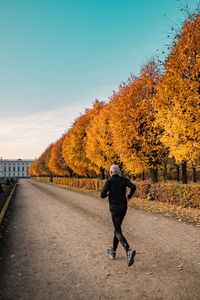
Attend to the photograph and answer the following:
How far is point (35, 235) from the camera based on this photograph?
37.1 feet

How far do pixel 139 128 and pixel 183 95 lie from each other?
789 centimetres

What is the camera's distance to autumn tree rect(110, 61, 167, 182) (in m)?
24.4

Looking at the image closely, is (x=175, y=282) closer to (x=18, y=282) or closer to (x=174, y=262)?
(x=174, y=262)

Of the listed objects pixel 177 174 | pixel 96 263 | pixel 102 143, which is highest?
pixel 102 143

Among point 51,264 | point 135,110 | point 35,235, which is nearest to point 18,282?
point 51,264

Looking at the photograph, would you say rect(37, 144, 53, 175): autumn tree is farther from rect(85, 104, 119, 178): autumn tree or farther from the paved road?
the paved road

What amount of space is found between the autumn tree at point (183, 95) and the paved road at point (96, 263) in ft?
19.1

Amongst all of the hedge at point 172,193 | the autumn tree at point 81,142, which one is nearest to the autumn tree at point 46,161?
the autumn tree at point 81,142

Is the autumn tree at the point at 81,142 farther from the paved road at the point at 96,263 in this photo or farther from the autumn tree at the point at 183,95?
the paved road at the point at 96,263

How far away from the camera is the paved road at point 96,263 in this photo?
5680 mm

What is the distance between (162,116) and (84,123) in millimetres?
26594

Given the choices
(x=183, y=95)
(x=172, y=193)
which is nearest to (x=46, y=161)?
(x=172, y=193)

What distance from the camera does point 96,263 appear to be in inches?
295

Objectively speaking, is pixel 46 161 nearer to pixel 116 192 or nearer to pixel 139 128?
pixel 139 128
